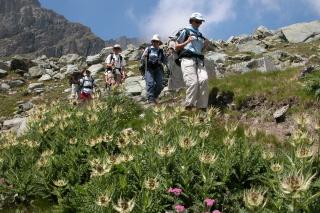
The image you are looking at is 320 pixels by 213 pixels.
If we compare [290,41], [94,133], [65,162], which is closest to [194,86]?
[94,133]

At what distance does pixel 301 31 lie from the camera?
172ft

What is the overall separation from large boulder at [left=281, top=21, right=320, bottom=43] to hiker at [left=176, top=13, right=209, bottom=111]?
38.2 metres

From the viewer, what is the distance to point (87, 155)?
9445 mm

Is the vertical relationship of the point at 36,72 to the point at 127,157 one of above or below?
above

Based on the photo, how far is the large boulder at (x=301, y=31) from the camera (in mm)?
50781

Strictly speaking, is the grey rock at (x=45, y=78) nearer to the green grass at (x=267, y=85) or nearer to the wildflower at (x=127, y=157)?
the green grass at (x=267, y=85)

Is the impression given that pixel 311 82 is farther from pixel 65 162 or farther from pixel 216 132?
pixel 65 162

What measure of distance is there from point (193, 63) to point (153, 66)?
10.9 ft

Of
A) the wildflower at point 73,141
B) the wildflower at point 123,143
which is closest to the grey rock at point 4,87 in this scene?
the wildflower at point 73,141

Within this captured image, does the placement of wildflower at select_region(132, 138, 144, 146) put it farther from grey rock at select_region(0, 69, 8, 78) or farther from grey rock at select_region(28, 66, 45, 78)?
grey rock at select_region(0, 69, 8, 78)

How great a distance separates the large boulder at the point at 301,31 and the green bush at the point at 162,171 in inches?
1651

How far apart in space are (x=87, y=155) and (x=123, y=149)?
1527 mm

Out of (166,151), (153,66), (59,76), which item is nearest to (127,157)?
(166,151)

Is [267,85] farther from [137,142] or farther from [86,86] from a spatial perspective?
[86,86]
